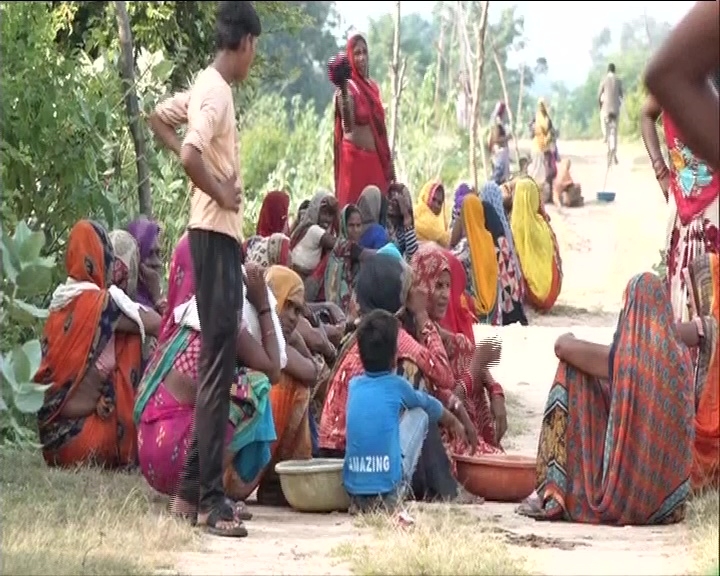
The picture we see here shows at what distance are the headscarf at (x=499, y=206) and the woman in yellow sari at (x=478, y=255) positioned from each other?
11cm

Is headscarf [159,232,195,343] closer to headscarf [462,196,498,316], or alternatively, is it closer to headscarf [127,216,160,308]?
headscarf [127,216,160,308]

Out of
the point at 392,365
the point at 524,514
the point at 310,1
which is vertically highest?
the point at 310,1

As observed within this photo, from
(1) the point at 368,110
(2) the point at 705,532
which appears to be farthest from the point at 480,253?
(2) the point at 705,532

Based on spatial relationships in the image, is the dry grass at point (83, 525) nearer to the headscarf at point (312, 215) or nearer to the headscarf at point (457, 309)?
the headscarf at point (457, 309)

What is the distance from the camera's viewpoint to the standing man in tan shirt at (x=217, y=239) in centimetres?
641

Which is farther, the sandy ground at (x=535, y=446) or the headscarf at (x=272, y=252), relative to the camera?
the headscarf at (x=272, y=252)

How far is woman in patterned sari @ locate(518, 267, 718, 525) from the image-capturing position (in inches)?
266

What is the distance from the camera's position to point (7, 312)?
265 inches

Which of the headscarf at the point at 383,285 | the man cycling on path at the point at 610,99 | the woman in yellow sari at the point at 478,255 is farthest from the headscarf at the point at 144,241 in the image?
the man cycling on path at the point at 610,99

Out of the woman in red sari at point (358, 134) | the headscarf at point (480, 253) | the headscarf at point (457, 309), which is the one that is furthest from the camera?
the headscarf at point (480, 253)

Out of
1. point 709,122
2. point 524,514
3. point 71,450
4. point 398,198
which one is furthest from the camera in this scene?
point 398,198

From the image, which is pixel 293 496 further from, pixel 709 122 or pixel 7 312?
pixel 709 122

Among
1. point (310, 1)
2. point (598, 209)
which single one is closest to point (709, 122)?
point (598, 209)

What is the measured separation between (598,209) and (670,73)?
25.6m
